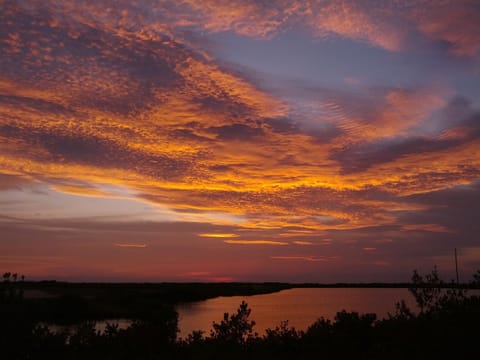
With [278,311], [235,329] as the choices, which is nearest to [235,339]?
[235,329]

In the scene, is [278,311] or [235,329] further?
[278,311]

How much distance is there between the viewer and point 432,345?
14.4 meters

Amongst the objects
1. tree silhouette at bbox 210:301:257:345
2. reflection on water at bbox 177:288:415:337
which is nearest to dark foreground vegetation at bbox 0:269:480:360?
tree silhouette at bbox 210:301:257:345

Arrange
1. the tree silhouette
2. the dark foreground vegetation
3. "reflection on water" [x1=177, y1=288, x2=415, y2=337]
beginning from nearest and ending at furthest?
1. the dark foreground vegetation
2. the tree silhouette
3. "reflection on water" [x1=177, y1=288, x2=415, y2=337]

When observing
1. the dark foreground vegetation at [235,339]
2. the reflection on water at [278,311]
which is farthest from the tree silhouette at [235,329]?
the reflection on water at [278,311]

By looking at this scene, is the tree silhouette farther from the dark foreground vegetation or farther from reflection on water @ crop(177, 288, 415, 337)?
reflection on water @ crop(177, 288, 415, 337)

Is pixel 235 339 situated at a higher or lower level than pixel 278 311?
higher

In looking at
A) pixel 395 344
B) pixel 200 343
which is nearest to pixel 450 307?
pixel 395 344

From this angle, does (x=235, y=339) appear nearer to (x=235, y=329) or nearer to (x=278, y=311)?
(x=235, y=329)

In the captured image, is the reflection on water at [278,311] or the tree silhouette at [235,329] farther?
the reflection on water at [278,311]

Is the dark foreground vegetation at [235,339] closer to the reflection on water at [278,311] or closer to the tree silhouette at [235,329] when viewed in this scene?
the tree silhouette at [235,329]

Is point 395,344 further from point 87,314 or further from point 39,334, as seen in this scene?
point 87,314

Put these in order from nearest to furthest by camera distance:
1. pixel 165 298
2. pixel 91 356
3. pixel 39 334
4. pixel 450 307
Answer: pixel 39 334 → pixel 91 356 → pixel 450 307 → pixel 165 298

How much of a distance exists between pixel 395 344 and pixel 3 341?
10548mm
